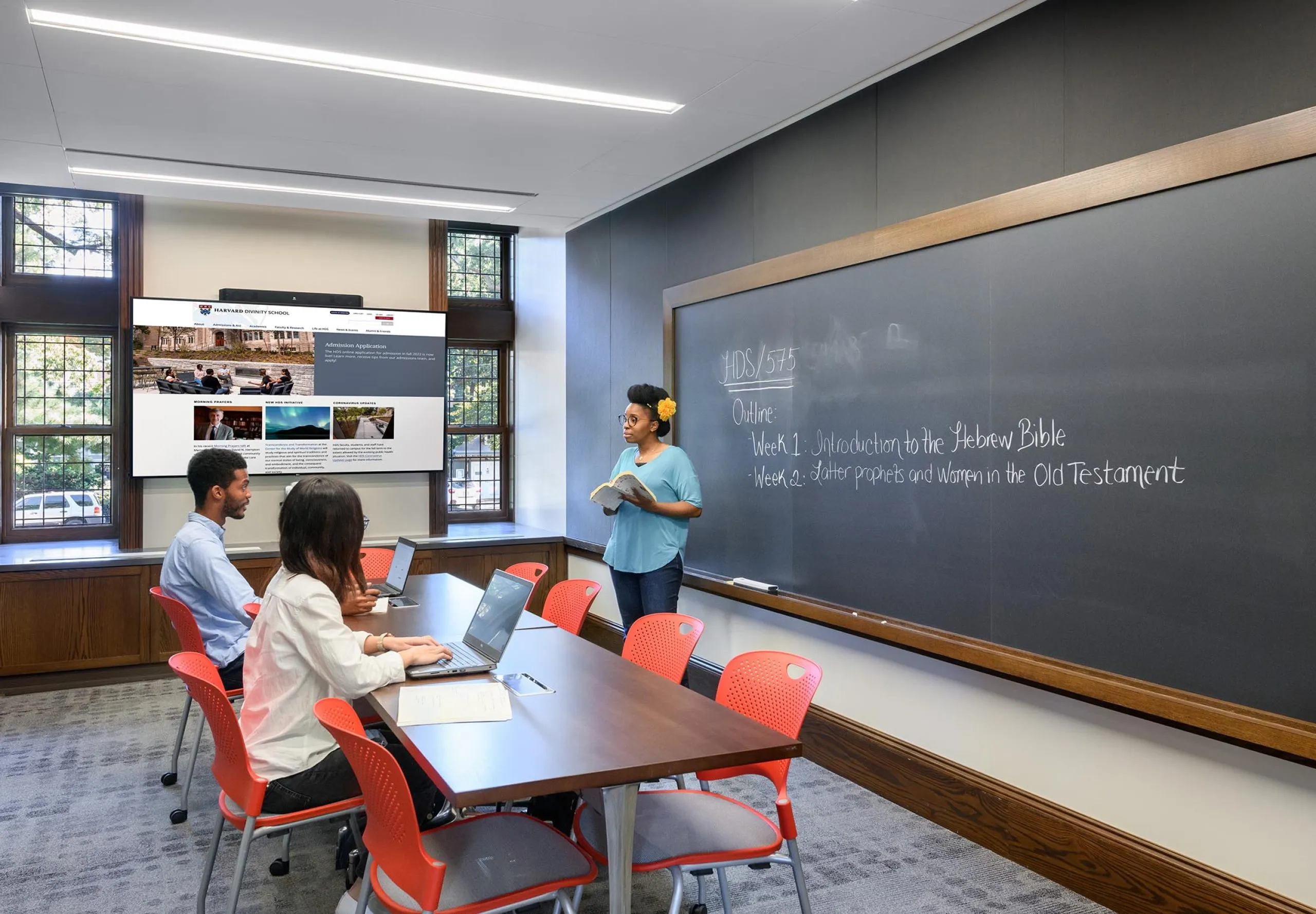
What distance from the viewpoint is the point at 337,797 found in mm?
2523

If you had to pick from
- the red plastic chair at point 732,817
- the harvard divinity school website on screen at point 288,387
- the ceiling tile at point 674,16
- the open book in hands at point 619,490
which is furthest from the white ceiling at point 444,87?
the red plastic chair at point 732,817

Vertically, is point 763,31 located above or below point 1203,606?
above

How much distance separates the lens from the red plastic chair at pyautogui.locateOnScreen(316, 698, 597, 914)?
1854 mm

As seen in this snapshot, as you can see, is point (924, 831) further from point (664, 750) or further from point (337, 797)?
point (337, 797)

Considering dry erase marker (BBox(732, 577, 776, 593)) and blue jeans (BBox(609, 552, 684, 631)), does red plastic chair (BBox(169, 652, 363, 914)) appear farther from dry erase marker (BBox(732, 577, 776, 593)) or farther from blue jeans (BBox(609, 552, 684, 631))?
dry erase marker (BBox(732, 577, 776, 593))

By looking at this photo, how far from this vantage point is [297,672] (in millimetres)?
2488

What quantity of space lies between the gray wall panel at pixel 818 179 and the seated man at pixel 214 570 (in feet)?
8.77

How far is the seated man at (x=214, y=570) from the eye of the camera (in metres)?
3.65

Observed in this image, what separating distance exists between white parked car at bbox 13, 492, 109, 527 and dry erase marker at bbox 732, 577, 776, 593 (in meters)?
4.69

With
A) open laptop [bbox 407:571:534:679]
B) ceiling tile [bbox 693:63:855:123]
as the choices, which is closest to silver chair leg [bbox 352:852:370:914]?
open laptop [bbox 407:571:534:679]

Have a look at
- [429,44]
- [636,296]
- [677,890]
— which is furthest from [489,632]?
[636,296]

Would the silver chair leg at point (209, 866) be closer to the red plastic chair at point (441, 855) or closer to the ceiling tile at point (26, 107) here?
the red plastic chair at point (441, 855)

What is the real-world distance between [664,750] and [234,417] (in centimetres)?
526

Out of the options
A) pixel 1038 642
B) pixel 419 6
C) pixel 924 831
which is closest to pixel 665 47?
pixel 419 6
